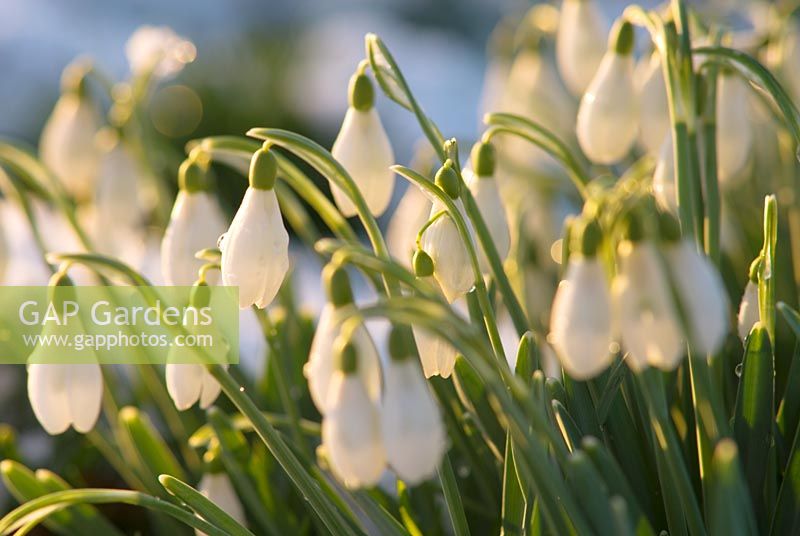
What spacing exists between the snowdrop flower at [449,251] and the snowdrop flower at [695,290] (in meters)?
0.21

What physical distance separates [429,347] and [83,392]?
0.27 metres

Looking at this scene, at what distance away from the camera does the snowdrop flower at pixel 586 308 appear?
531mm

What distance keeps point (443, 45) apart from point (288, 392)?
246 cm

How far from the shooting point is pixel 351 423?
545mm

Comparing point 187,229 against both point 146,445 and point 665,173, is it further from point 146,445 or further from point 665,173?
point 665,173

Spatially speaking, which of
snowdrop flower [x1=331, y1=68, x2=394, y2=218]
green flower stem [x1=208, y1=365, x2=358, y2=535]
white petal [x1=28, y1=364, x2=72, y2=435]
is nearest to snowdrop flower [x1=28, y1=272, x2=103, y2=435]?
white petal [x1=28, y1=364, x2=72, y2=435]

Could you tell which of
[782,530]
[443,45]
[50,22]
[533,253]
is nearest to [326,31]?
[443,45]

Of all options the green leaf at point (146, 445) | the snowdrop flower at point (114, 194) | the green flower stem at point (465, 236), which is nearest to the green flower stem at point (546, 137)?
the green flower stem at point (465, 236)

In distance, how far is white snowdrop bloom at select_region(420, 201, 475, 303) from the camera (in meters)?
0.72

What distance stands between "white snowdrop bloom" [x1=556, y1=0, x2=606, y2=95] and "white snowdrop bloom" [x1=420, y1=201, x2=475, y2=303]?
0.57m

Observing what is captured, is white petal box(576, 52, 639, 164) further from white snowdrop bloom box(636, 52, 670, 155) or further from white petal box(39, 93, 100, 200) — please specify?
white petal box(39, 93, 100, 200)

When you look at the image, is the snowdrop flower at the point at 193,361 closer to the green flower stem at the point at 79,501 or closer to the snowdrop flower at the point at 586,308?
the green flower stem at the point at 79,501

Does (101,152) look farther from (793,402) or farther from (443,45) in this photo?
(443,45)

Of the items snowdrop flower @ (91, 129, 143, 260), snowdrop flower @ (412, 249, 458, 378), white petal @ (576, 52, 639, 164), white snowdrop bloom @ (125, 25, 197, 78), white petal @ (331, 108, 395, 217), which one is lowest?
snowdrop flower @ (412, 249, 458, 378)
